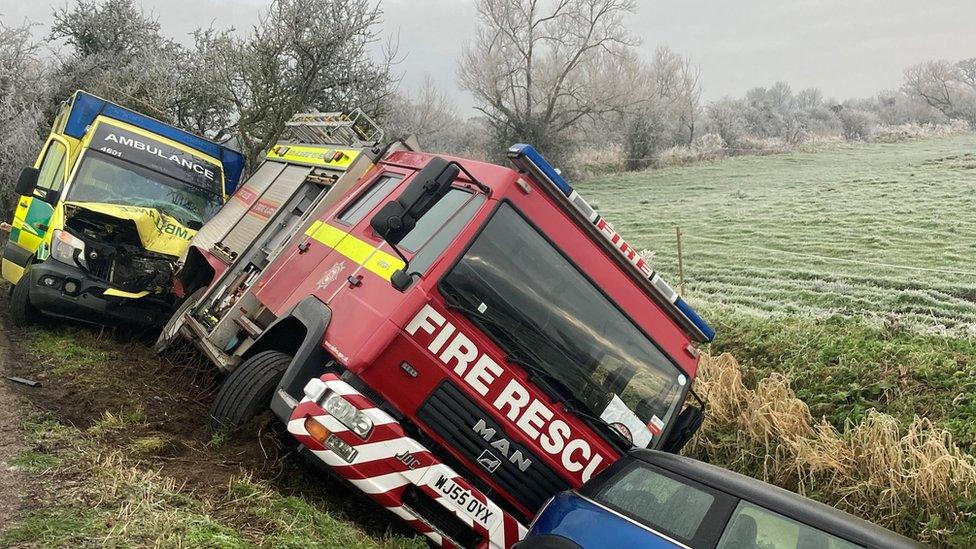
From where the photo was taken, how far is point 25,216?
30.7 ft

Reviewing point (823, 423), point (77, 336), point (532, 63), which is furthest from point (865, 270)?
point (532, 63)

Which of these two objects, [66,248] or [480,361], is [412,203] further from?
[66,248]

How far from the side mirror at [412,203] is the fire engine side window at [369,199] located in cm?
156

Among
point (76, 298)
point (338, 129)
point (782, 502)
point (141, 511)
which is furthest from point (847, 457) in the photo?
point (76, 298)

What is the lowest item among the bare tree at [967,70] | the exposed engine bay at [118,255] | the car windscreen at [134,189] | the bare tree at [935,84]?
the exposed engine bay at [118,255]

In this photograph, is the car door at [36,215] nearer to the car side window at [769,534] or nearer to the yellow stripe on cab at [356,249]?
the yellow stripe on cab at [356,249]

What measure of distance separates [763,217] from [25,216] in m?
15.1

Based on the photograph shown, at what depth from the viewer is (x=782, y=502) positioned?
4168mm

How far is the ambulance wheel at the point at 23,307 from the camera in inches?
312

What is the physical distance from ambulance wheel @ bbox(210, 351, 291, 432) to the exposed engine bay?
3.35 metres

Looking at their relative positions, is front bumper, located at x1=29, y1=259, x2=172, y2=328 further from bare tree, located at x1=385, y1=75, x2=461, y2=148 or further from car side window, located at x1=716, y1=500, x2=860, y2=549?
bare tree, located at x1=385, y1=75, x2=461, y2=148

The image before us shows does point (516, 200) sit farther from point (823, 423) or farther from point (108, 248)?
point (108, 248)

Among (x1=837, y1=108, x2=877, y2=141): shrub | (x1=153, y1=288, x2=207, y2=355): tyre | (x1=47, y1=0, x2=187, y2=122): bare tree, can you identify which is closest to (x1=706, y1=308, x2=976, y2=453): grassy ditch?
(x1=153, y1=288, x2=207, y2=355): tyre

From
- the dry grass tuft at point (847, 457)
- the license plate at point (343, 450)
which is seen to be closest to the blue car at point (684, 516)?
the license plate at point (343, 450)
